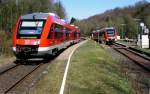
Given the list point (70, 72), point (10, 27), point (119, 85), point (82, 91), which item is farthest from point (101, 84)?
point (10, 27)

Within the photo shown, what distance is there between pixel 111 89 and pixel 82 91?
4.14 feet

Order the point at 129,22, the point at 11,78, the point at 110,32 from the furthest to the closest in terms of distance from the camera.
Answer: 1. the point at 129,22
2. the point at 110,32
3. the point at 11,78

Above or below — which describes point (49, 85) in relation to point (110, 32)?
below

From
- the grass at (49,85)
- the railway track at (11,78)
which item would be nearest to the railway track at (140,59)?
the railway track at (11,78)

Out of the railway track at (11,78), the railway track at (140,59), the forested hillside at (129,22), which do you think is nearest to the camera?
the railway track at (11,78)

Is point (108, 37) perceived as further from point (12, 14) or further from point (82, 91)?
point (82, 91)

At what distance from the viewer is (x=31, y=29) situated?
25250 mm

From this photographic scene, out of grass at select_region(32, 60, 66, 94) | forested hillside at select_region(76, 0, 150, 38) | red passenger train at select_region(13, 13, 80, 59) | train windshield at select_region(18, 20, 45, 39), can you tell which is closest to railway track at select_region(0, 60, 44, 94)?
grass at select_region(32, 60, 66, 94)

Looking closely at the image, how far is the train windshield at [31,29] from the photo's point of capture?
25.0 m

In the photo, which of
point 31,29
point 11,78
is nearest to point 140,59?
point 31,29

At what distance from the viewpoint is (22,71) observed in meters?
21.0

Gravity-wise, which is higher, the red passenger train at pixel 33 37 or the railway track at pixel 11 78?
the red passenger train at pixel 33 37

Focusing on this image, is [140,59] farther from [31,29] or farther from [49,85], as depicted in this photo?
[49,85]

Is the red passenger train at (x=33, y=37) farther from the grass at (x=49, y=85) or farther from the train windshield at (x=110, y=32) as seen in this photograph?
the train windshield at (x=110, y=32)
